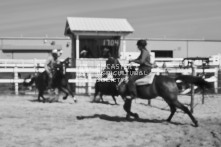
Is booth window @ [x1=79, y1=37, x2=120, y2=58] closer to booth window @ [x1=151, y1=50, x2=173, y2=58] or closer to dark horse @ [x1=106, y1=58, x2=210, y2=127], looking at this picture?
dark horse @ [x1=106, y1=58, x2=210, y2=127]

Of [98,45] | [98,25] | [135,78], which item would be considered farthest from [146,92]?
[98,25]

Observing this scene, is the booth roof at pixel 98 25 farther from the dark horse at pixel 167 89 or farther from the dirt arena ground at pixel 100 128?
the dark horse at pixel 167 89

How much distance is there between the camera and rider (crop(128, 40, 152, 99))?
316 inches

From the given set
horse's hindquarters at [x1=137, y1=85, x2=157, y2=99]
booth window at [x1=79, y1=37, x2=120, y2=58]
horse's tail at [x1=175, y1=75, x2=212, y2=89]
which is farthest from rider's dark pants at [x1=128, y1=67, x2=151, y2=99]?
booth window at [x1=79, y1=37, x2=120, y2=58]

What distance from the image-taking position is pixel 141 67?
8133mm

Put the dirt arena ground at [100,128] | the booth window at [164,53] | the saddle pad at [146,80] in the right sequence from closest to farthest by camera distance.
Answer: the dirt arena ground at [100,128] → the saddle pad at [146,80] → the booth window at [164,53]

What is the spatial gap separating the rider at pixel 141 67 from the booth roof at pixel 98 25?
8.34 m

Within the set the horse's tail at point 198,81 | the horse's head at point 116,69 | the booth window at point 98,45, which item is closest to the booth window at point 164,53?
the booth window at point 98,45

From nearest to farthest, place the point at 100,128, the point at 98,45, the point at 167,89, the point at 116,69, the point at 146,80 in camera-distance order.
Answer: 1. the point at 100,128
2. the point at 167,89
3. the point at 146,80
4. the point at 116,69
5. the point at 98,45

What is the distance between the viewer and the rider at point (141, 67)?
8031 mm

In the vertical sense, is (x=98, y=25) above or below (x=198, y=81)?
above

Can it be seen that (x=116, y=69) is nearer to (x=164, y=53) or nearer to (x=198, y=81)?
(x=198, y=81)

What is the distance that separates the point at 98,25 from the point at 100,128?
410 inches

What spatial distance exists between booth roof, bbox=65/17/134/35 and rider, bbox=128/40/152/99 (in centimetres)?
834
